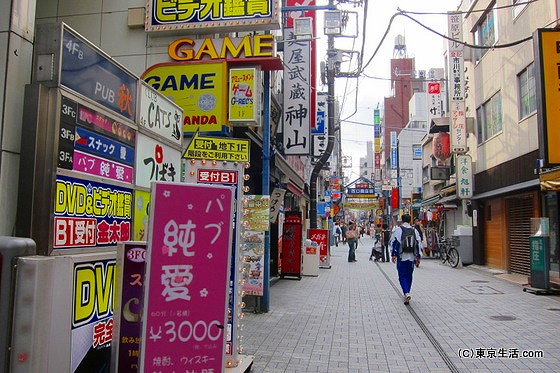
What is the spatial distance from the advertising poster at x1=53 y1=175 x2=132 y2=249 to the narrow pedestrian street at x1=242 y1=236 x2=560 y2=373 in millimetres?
2579

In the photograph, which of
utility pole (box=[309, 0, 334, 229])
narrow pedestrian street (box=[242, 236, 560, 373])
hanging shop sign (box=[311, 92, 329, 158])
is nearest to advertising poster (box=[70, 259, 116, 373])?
narrow pedestrian street (box=[242, 236, 560, 373])

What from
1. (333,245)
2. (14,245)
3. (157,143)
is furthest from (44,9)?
(333,245)

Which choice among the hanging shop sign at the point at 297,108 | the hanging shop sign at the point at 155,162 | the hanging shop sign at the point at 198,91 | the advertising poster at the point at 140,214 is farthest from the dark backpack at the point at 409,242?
the advertising poster at the point at 140,214

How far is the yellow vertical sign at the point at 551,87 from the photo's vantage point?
7.74 metres

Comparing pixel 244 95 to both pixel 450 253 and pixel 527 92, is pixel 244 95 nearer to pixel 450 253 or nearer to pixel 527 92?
pixel 527 92

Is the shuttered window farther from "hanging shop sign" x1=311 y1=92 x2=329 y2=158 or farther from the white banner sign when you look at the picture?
"hanging shop sign" x1=311 y1=92 x2=329 y2=158

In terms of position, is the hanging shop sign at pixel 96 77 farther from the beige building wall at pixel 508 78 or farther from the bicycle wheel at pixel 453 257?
the bicycle wheel at pixel 453 257

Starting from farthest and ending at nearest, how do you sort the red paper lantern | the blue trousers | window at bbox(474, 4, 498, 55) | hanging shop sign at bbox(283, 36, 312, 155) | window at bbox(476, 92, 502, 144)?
the red paper lantern → window at bbox(474, 4, 498, 55) → window at bbox(476, 92, 502, 144) → hanging shop sign at bbox(283, 36, 312, 155) → the blue trousers

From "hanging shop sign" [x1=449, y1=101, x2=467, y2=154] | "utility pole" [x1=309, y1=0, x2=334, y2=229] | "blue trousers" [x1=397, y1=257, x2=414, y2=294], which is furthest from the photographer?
"hanging shop sign" [x1=449, y1=101, x2=467, y2=154]

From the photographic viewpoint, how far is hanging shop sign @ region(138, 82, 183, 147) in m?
5.05

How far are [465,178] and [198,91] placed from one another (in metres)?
14.0

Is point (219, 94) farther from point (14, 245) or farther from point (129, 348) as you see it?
point (14, 245)

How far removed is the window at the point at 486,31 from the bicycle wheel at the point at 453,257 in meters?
8.10

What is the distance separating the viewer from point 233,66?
842 centimetres
